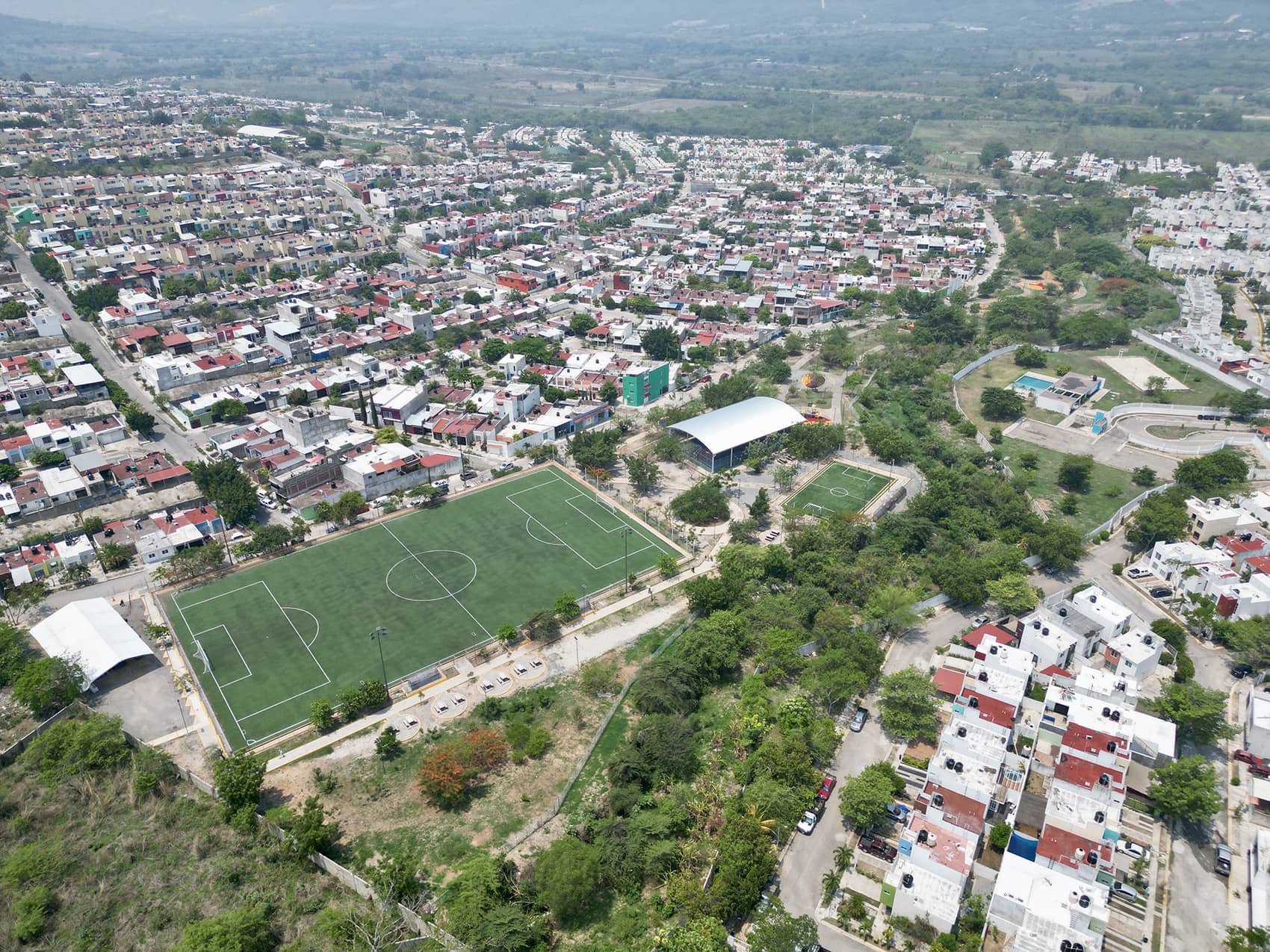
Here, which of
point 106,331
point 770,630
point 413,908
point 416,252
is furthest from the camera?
point 416,252

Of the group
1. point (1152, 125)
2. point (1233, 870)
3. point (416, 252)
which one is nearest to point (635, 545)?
point (1233, 870)

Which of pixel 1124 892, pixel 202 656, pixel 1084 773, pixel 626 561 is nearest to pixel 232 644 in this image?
pixel 202 656

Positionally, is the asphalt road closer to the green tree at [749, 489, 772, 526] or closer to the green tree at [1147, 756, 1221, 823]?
the green tree at [749, 489, 772, 526]

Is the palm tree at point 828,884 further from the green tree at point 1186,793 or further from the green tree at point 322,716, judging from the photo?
the green tree at point 322,716

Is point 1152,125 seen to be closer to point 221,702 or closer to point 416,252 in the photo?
point 416,252

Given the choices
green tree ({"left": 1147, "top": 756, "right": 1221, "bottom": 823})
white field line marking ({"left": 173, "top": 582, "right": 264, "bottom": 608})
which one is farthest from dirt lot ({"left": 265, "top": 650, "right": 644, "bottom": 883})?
green tree ({"left": 1147, "top": 756, "right": 1221, "bottom": 823})

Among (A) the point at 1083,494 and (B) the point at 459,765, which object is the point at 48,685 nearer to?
(B) the point at 459,765
